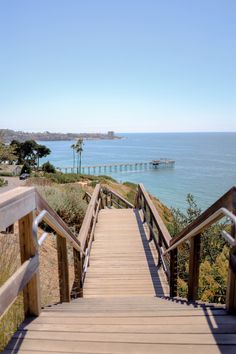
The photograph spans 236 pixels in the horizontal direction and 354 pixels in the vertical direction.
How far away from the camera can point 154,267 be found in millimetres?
5594

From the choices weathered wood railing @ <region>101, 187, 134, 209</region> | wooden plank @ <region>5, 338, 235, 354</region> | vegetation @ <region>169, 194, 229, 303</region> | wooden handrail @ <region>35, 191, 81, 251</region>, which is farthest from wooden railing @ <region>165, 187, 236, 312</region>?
weathered wood railing @ <region>101, 187, 134, 209</region>

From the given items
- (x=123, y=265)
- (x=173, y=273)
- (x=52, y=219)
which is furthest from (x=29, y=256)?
(x=123, y=265)

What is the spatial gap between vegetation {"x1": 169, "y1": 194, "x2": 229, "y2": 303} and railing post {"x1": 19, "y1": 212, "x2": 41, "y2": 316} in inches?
128

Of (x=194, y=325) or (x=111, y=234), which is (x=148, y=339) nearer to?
(x=194, y=325)

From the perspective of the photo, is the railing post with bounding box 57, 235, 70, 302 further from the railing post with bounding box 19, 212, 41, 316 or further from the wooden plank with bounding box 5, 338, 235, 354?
the wooden plank with bounding box 5, 338, 235, 354

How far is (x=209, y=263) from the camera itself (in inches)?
257

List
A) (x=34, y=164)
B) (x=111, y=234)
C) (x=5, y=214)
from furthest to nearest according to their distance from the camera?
(x=34, y=164) < (x=111, y=234) < (x=5, y=214)

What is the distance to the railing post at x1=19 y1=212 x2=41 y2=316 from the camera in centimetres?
225

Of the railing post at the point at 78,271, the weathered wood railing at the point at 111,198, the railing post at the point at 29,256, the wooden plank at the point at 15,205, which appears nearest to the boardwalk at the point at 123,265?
the railing post at the point at 78,271

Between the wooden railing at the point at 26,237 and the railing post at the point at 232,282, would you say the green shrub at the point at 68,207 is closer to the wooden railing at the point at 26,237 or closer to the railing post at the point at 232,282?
the wooden railing at the point at 26,237

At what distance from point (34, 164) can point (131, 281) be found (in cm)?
5584

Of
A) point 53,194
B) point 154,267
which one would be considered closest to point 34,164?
point 53,194

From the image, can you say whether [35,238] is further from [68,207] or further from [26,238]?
[68,207]

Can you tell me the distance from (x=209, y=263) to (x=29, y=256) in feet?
16.7
